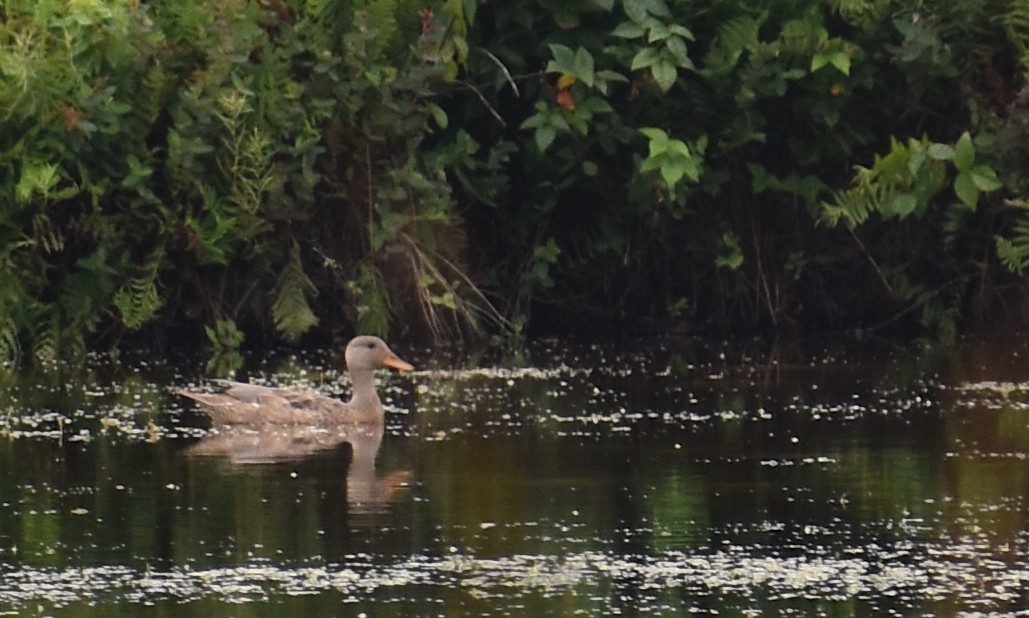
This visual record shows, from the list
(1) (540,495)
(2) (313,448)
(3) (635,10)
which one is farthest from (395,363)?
(1) (540,495)

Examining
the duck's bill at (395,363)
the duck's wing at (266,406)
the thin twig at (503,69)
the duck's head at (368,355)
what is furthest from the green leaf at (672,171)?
the duck's wing at (266,406)

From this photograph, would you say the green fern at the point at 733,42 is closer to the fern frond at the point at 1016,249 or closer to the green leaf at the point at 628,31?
the green leaf at the point at 628,31

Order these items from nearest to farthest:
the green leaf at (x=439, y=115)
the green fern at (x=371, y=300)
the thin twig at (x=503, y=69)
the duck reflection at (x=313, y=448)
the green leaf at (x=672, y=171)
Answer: the duck reflection at (x=313, y=448)
the green leaf at (x=672, y=171)
the green fern at (x=371, y=300)
the green leaf at (x=439, y=115)
the thin twig at (x=503, y=69)

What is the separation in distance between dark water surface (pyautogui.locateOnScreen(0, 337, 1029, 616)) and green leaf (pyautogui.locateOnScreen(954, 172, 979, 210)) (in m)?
1.22

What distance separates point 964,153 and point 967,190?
0.26 metres

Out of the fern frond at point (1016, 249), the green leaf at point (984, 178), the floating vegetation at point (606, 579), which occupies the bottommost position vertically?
the floating vegetation at point (606, 579)

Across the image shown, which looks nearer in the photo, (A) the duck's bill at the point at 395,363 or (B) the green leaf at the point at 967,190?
(A) the duck's bill at the point at 395,363

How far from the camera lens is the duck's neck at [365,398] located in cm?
1509

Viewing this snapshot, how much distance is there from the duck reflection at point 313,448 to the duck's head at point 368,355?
0.59m

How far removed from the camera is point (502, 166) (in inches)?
768

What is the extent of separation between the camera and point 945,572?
10.3m

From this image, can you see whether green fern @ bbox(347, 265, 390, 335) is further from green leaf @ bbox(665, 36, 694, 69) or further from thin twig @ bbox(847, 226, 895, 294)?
thin twig @ bbox(847, 226, 895, 294)

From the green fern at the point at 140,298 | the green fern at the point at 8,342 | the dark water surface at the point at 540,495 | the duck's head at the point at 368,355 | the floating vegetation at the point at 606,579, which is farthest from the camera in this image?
the green fern at the point at 140,298

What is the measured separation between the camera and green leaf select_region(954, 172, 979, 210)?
60.3 feet
